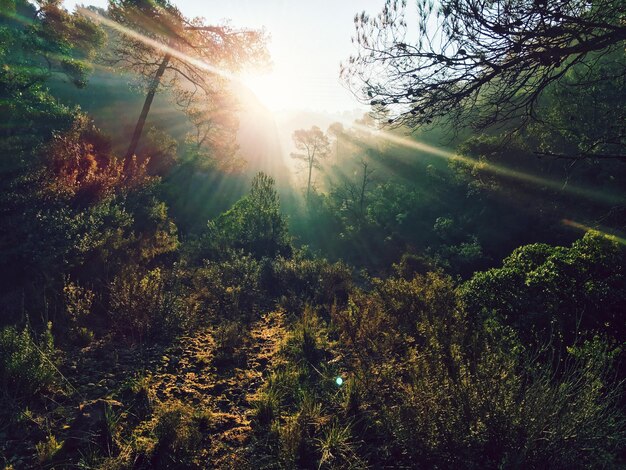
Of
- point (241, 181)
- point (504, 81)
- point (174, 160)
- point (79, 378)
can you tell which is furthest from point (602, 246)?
point (241, 181)

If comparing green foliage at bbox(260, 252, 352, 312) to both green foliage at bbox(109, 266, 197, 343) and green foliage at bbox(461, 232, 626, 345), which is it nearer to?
green foliage at bbox(109, 266, 197, 343)

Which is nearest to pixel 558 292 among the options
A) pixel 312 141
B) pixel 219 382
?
pixel 219 382

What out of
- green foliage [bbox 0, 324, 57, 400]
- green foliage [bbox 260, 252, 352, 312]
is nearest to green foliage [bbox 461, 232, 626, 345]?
green foliage [bbox 260, 252, 352, 312]

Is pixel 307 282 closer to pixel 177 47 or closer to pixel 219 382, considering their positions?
pixel 219 382

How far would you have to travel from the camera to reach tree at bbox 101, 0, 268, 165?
11.5 m

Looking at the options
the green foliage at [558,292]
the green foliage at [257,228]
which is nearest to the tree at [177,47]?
the green foliage at [257,228]

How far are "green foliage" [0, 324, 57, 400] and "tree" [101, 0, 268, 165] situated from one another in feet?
35.7

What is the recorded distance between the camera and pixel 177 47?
1262 centimetres

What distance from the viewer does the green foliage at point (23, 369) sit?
10.4 ft

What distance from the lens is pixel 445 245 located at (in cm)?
1764

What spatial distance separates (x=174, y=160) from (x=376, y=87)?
21.1 metres

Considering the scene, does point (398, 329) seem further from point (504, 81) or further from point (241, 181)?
point (241, 181)

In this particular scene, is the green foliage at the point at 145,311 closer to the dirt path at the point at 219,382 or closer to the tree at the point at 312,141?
the dirt path at the point at 219,382

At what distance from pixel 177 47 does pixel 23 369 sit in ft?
43.2
